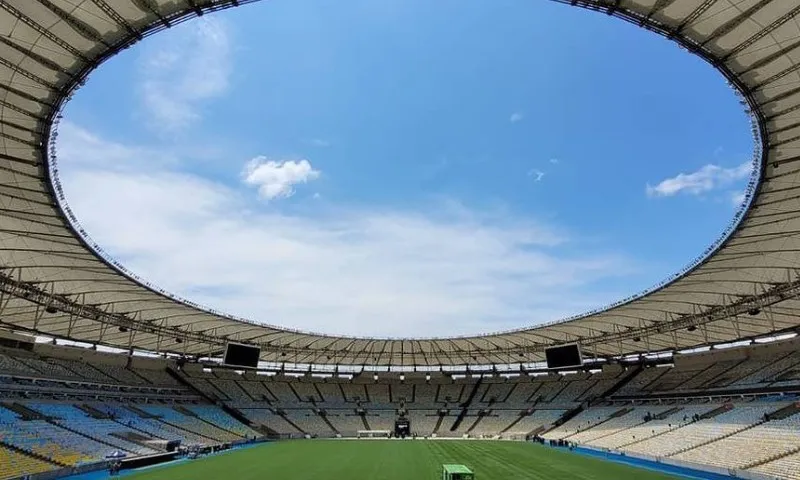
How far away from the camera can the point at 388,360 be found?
5847 cm

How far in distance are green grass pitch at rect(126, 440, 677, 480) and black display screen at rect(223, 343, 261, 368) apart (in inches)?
267

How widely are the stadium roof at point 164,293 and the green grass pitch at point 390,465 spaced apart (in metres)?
9.96

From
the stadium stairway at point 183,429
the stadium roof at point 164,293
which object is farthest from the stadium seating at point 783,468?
the stadium stairway at point 183,429

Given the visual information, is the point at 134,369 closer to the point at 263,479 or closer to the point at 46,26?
the point at 263,479

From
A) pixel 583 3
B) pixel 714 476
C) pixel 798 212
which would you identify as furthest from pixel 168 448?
pixel 798 212

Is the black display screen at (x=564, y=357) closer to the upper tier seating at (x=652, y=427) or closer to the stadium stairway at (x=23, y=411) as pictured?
the upper tier seating at (x=652, y=427)

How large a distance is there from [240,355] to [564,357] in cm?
2649

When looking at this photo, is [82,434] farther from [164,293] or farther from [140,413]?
[164,293]

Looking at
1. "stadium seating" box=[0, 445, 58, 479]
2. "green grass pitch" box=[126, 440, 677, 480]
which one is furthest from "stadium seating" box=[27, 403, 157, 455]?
"stadium seating" box=[0, 445, 58, 479]

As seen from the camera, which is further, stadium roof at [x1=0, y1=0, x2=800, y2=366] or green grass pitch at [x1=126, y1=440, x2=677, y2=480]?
green grass pitch at [x1=126, y1=440, x2=677, y2=480]

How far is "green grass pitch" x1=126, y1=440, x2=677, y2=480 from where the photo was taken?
81.7ft

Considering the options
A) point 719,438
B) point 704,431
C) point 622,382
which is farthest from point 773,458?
point 622,382

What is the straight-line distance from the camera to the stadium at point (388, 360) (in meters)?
14.1

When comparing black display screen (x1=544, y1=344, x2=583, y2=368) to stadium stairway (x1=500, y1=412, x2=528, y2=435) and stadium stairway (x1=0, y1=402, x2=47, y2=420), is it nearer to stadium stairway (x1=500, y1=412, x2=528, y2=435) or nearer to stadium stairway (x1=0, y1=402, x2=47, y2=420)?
stadium stairway (x1=500, y1=412, x2=528, y2=435)
